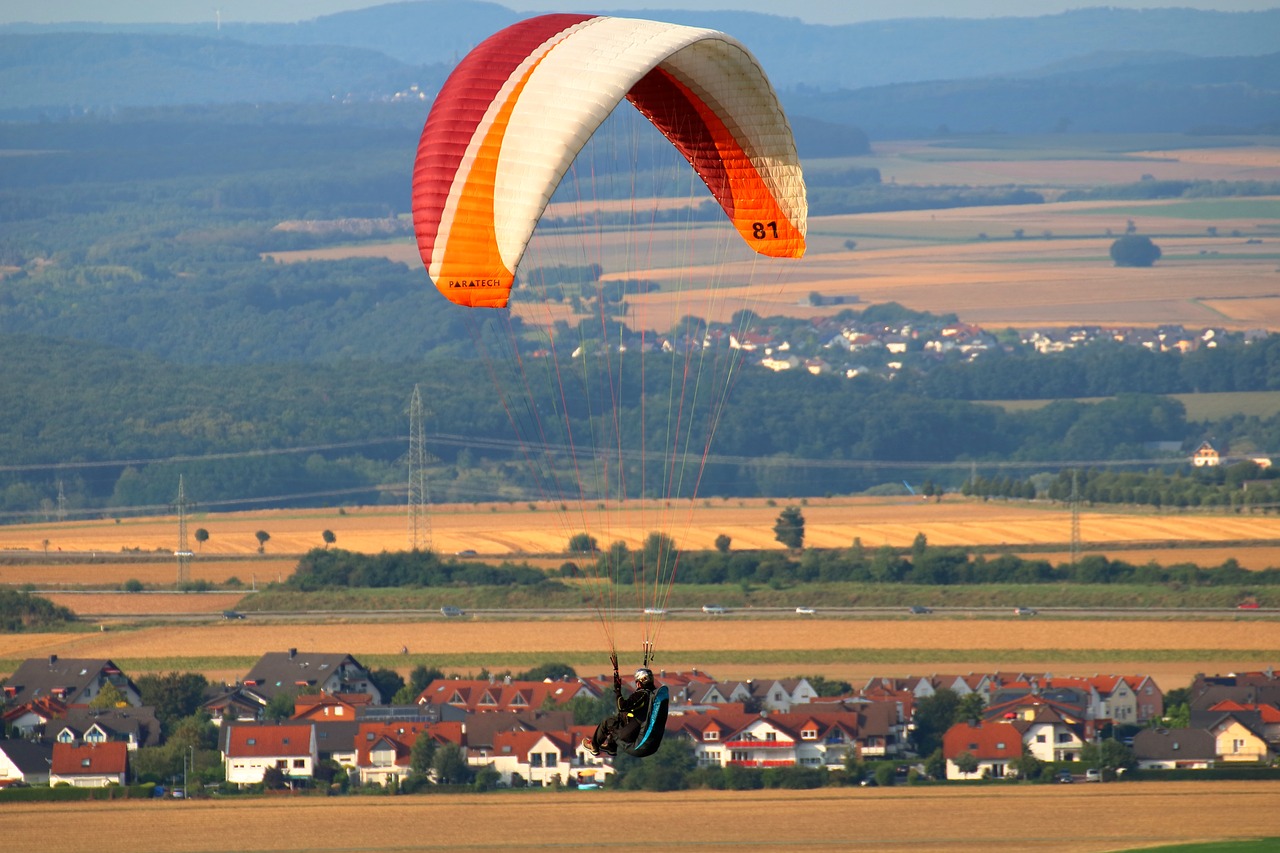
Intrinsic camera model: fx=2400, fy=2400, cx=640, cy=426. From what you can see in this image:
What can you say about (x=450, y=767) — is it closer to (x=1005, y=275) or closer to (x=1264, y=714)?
(x=1264, y=714)

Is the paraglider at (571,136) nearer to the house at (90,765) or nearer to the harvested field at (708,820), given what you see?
the harvested field at (708,820)

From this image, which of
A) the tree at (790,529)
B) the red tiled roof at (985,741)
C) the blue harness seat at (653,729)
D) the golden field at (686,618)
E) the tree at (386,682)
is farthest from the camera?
the tree at (790,529)

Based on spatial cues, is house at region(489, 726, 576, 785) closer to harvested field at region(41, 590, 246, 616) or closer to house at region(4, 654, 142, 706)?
house at region(4, 654, 142, 706)

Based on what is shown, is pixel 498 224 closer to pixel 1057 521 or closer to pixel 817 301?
pixel 1057 521

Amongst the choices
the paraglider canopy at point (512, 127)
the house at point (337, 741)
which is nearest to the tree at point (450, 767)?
the house at point (337, 741)

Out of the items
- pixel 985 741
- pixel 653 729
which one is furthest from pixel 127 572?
pixel 653 729

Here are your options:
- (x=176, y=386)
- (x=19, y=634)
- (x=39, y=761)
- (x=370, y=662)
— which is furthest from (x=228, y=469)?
(x=39, y=761)

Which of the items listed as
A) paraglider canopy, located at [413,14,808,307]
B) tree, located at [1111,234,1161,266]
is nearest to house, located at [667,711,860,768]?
paraglider canopy, located at [413,14,808,307]
